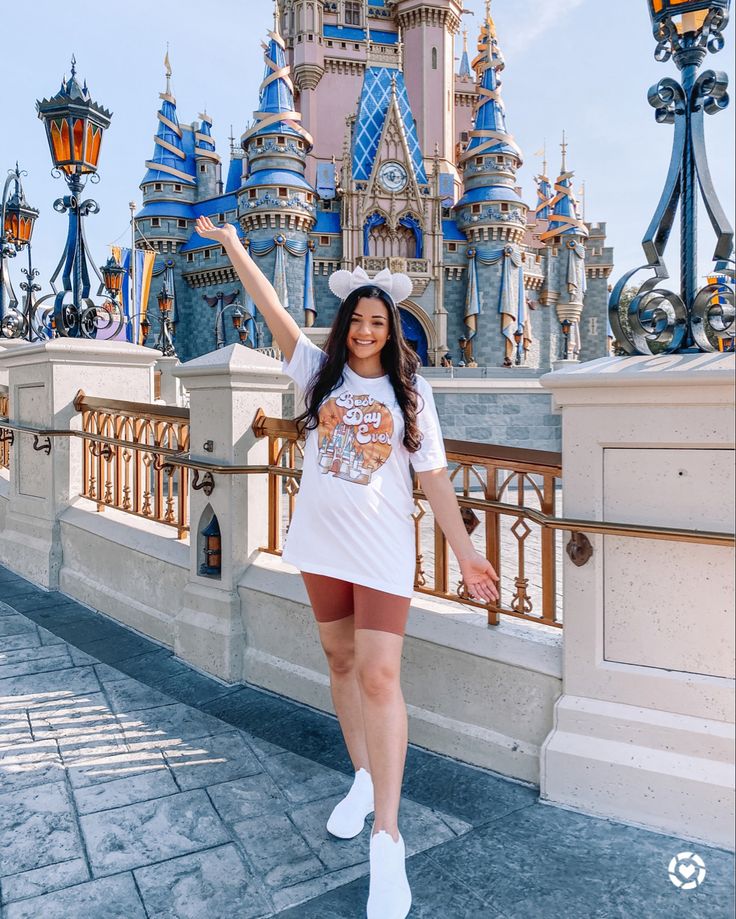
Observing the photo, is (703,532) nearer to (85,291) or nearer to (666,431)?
(666,431)

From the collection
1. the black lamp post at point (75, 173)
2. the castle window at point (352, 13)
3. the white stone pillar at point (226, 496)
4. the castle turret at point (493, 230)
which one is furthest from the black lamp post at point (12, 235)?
the castle window at point (352, 13)

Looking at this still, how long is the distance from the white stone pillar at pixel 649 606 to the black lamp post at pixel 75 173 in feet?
14.3

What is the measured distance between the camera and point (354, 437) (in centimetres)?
217

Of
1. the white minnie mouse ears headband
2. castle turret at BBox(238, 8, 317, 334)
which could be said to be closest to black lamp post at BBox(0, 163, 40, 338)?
the white minnie mouse ears headband

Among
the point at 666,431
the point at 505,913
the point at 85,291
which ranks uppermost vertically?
the point at 85,291

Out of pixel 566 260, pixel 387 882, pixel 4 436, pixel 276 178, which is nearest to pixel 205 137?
pixel 276 178

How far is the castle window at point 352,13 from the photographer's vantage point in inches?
1550

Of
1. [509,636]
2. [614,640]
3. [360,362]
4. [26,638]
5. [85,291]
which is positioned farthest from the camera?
[85,291]

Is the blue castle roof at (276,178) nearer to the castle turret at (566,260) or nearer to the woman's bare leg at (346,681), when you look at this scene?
the castle turret at (566,260)

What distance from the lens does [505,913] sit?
6.49 feet

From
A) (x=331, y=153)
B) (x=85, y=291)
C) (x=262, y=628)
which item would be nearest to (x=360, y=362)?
(x=262, y=628)

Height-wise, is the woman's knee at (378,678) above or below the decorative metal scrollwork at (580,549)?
below

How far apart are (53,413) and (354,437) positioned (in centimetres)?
401

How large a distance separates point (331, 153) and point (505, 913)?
4214cm
